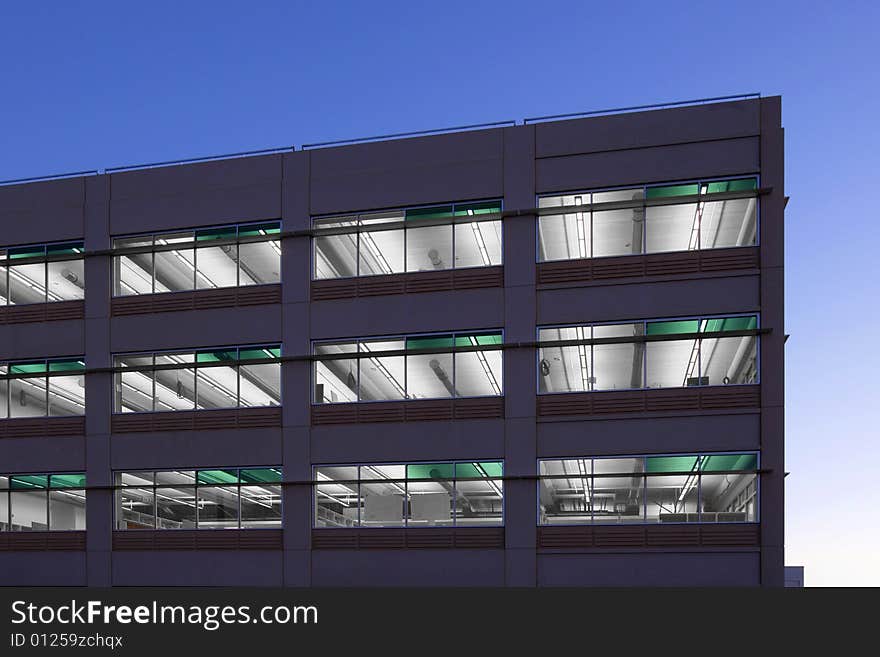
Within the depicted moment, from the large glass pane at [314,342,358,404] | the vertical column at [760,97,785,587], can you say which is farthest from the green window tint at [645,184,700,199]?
the large glass pane at [314,342,358,404]

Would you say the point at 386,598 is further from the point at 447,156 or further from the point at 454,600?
the point at 447,156

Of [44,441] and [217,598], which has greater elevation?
[44,441]

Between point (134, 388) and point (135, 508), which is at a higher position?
point (134, 388)

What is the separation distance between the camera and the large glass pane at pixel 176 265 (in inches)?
1319

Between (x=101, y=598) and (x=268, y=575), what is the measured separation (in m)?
7.27

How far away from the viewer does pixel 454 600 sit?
79.4 ft

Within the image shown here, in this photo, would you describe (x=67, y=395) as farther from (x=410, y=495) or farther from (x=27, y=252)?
(x=410, y=495)

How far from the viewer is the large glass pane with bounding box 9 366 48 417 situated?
34188mm

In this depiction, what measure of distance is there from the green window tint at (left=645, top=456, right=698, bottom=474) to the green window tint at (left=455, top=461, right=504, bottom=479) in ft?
13.8

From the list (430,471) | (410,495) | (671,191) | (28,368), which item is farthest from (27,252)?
(671,191)

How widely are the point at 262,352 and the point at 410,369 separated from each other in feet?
15.8

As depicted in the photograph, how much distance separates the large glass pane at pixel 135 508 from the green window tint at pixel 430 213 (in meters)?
11.8

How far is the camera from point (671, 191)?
99.0 ft

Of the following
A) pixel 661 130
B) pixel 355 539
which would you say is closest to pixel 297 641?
pixel 355 539
